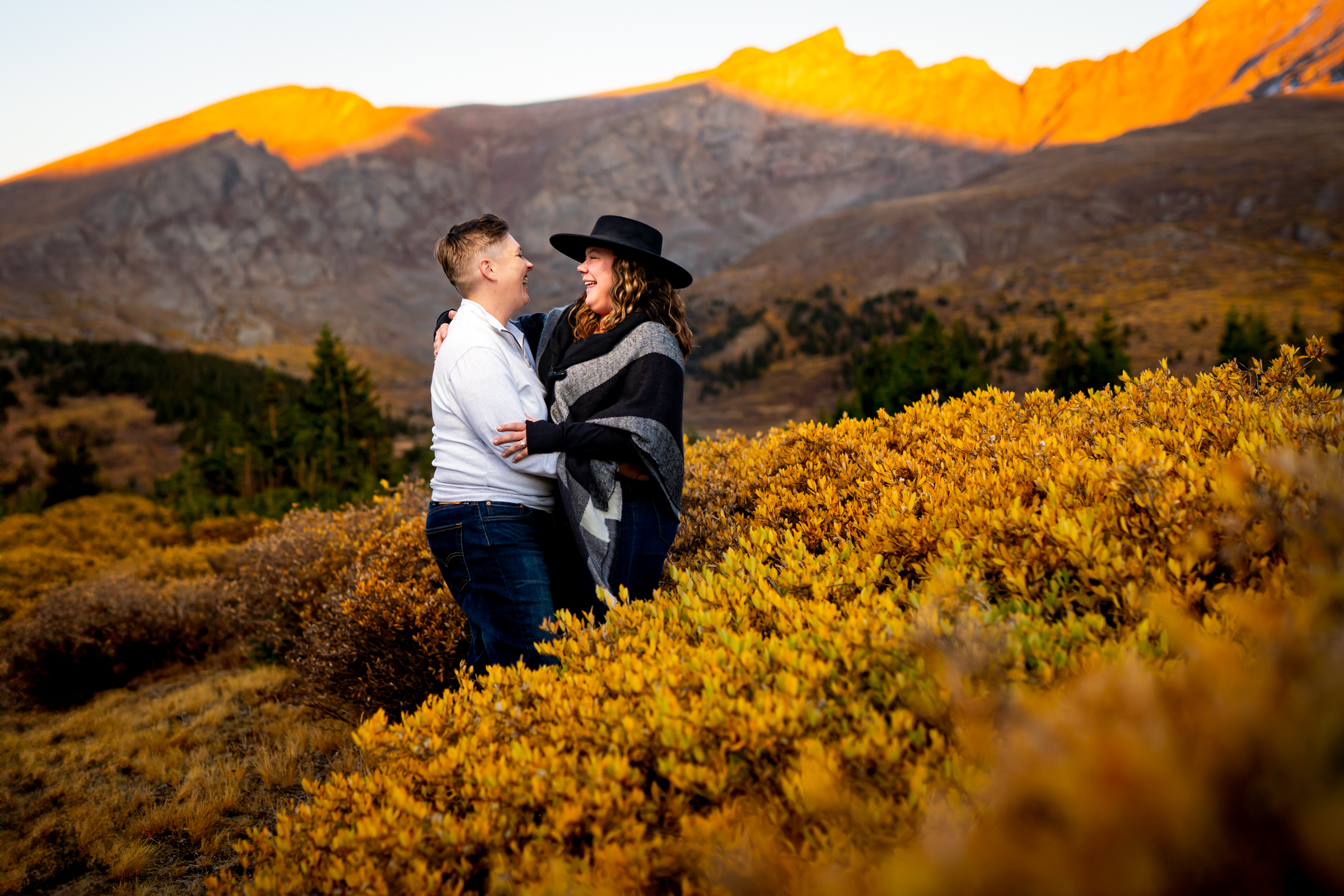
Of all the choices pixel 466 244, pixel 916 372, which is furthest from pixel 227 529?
pixel 916 372

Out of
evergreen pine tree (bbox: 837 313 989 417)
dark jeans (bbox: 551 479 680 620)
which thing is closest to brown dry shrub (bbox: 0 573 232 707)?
dark jeans (bbox: 551 479 680 620)

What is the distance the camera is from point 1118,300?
309ft

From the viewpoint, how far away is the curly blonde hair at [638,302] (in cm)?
356

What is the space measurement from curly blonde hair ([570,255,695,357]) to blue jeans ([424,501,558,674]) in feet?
3.46

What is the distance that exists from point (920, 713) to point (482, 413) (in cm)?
227

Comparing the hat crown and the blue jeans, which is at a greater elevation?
the hat crown

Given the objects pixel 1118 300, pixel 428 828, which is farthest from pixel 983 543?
pixel 1118 300

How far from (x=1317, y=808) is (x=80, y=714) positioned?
29.4 feet

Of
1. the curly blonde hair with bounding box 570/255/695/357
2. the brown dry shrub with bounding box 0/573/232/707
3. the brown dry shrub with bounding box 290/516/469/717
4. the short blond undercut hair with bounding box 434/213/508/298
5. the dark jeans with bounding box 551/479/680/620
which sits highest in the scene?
the short blond undercut hair with bounding box 434/213/508/298

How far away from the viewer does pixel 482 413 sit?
326cm

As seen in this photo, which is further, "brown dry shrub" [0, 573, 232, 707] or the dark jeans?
"brown dry shrub" [0, 573, 232, 707]

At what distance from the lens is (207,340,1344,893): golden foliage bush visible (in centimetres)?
107

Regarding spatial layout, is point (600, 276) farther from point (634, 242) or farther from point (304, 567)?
point (304, 567)

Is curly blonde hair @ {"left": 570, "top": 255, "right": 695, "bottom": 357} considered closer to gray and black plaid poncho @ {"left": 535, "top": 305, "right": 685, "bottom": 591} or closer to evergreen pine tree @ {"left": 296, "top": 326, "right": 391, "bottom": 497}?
gray and black plaid poncho @ {"left": 535, "top": 305, "right": 685, "bottom": 591}
